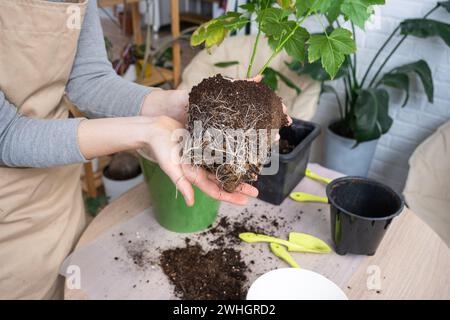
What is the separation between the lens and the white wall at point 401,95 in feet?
4.79

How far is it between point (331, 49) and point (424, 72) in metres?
0.97

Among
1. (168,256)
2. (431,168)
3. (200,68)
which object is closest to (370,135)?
(431,168)

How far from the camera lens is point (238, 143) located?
0.58 m

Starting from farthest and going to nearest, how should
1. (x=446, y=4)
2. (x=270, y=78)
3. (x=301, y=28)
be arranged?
(x=446, y=4) < (x=270, y=78) < (x=301, y=28)

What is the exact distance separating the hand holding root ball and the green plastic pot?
0.12 m

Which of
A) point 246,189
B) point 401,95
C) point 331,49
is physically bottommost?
point 401,95

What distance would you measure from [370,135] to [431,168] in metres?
0.31

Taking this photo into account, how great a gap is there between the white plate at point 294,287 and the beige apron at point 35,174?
1.46 feet

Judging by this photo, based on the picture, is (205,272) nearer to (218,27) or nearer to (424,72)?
(218,27)

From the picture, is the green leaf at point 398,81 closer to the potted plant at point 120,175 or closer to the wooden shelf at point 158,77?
the wooden shelf at point 158,77

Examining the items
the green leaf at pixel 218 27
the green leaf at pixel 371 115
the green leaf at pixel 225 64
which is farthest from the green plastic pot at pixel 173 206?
the green leaf at pixel 371 115

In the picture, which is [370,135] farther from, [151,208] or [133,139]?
[133,139]

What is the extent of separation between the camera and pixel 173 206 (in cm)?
76

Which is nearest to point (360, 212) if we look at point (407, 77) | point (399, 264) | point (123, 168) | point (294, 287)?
point (399, 264)
